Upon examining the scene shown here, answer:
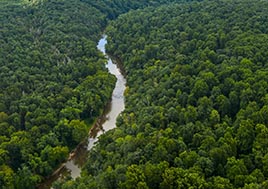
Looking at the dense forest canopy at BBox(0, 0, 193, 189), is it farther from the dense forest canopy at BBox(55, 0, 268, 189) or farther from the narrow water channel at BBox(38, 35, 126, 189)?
the dense forest canopy at BBox(55, 0, 268, 189)

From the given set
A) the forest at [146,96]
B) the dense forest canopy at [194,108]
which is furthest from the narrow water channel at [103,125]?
the dense forest canopy at [194,108]

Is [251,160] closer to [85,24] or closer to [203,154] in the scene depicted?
[203,154]

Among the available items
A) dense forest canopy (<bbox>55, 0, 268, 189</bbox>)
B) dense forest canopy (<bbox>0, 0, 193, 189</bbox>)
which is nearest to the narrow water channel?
dense forest canopy (<bbox>0, 0, 193, 189</bbox>)

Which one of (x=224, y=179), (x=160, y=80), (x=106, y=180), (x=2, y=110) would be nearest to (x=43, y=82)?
(x=2, y=110)

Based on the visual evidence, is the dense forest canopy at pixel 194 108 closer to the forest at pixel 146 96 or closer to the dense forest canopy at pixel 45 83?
the forest at pixel 146 96

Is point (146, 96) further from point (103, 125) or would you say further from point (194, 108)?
point (194, 108)
